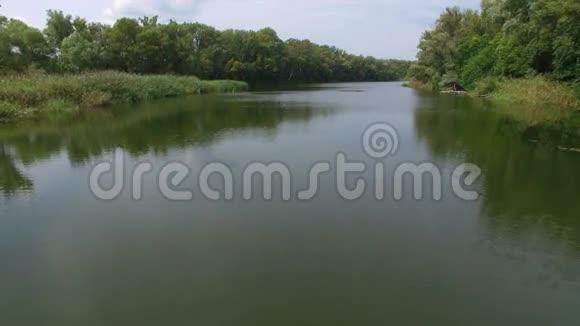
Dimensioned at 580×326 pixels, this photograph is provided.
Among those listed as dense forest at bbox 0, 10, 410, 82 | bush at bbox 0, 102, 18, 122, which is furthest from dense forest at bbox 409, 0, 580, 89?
dense forest at bbox 0, 10, 410, 82

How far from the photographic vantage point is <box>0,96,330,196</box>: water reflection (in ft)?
37.1

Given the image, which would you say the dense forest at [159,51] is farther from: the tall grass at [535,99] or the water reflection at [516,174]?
the tall grass at [535,99]

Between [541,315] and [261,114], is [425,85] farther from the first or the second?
[541,315]

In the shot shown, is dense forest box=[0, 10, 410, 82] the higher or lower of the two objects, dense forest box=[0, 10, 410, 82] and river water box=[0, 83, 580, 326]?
the higher

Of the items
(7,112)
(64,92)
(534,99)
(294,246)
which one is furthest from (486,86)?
(294,246)

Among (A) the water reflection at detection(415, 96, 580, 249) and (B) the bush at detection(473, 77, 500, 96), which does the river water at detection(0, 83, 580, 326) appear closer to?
(A) the water reflection at detection(415, 96, 580, 249)

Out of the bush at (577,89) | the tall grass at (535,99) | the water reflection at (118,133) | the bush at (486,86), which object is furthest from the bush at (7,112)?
the bush at (486,86)

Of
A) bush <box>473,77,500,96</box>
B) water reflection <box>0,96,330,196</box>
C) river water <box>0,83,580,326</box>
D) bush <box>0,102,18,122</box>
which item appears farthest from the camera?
bush <box>473,77,500,96</box>

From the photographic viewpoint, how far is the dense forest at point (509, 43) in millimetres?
21969

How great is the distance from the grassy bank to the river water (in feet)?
32.1

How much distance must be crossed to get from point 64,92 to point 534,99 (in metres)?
24.0

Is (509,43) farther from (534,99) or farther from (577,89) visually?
(577,89)

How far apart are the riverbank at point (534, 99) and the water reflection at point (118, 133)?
886cm

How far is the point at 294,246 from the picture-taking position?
5844 mm
